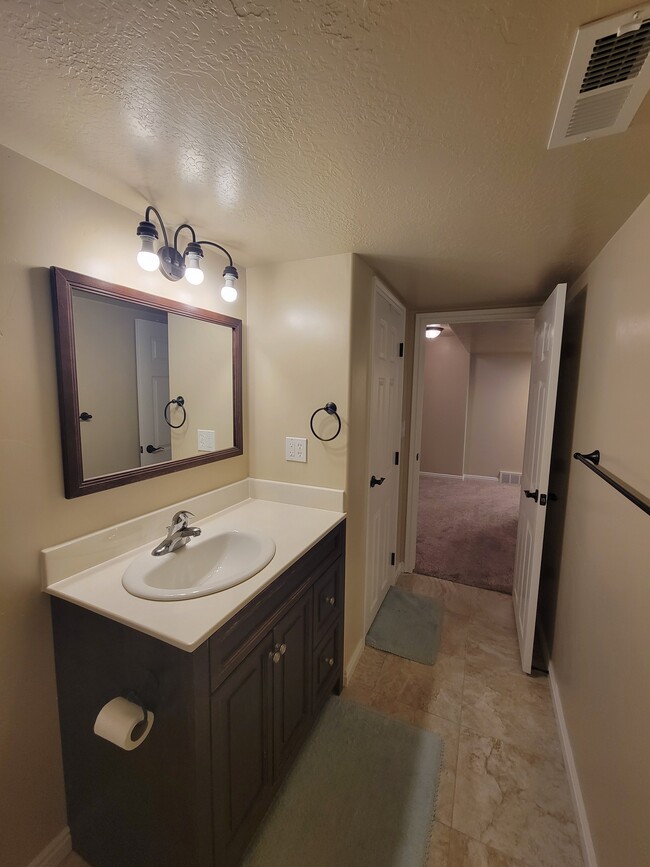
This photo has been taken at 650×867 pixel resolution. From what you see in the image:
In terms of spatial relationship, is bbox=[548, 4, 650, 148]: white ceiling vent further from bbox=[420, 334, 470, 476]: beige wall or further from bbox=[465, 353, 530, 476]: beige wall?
bbox=[465, 353, 530, 476]: beige wall

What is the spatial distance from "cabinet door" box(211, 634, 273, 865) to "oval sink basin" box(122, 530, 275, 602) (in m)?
0.24

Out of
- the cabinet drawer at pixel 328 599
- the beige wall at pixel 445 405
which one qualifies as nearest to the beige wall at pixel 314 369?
the cabinet drawer at pixel 328 599

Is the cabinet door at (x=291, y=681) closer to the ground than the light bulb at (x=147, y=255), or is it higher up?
closer to the ground

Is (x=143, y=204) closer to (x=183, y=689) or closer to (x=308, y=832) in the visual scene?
(x=183, y=689)

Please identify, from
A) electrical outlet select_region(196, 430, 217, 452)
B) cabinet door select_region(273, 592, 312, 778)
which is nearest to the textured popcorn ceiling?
electrical outlet select_region(196, 430, 217, 452)

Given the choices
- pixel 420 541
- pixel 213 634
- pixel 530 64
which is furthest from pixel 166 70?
pixel 420 541

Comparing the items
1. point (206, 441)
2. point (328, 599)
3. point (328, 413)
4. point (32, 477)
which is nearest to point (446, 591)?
point (328, 599)

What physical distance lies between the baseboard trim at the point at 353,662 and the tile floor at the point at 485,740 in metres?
0.03

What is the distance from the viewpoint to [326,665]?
1645 mm

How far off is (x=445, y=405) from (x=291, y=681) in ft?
17.2

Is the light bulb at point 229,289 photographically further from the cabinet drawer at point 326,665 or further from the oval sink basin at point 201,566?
the cabinet drawer at point 326,665

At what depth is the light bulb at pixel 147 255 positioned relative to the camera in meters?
1.16

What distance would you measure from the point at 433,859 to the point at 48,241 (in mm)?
2297

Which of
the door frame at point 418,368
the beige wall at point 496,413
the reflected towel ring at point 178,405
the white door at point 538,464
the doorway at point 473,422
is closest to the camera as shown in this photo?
the reflected towel ring at point 178,405
